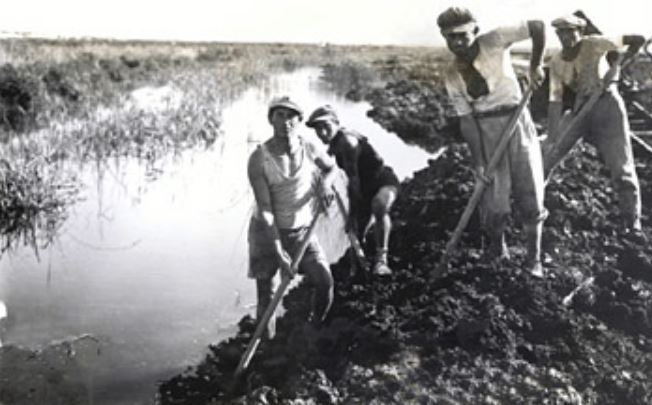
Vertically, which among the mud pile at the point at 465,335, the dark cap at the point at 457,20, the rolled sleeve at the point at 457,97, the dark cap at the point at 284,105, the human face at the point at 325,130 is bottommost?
the mud pile at the point at 465,335

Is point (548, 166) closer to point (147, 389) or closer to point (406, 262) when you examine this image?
point (406, 262)

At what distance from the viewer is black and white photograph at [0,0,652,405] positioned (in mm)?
3225

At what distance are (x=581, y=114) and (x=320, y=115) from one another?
1044 mm

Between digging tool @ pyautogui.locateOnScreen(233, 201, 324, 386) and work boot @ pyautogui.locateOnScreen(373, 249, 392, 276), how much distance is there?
29cm

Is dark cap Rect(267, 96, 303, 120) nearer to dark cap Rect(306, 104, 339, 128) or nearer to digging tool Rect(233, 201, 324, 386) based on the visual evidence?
dark cap Rect(306, 104, 339, 128)

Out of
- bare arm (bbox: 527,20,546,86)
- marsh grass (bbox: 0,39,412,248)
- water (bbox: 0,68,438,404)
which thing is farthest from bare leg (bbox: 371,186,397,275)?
bare arm (bbox: 527,20,546,86)

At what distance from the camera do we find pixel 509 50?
3.16 m

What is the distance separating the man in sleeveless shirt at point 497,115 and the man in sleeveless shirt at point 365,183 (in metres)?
0.37

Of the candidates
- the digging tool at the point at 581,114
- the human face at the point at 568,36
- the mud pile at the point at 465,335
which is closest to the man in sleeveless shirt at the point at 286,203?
the mud pile at the point at 465,335

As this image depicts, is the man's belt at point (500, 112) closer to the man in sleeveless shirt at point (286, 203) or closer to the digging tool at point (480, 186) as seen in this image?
the digging tool at point (480, 186)

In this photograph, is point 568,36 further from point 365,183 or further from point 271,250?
point 271,250

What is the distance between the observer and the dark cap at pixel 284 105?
3.20 metres

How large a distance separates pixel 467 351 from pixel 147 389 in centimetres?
126

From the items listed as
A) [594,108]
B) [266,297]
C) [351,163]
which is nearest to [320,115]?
[351,163]
